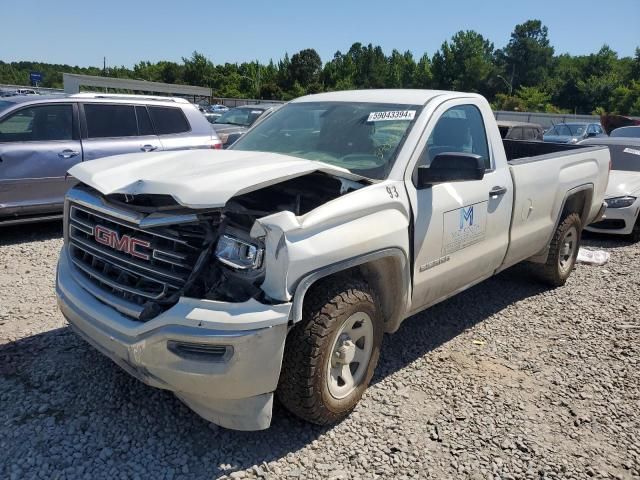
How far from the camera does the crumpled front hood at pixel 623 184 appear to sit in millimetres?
7902

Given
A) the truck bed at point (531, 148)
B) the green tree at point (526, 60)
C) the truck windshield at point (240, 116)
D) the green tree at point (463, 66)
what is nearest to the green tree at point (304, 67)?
the green tree at point (463, 66)

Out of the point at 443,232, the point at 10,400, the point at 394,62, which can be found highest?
the point at 394,62

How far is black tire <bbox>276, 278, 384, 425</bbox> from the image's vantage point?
8.97 feet

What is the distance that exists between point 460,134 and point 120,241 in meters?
2.65

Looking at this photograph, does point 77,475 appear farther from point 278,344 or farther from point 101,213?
point 101,213

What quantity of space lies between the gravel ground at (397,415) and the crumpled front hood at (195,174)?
1324 mm

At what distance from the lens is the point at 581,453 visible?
2990 millimetres

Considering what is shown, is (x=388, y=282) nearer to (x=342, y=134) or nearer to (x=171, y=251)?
(x=342, y=134)

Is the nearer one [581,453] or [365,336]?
[581,453]

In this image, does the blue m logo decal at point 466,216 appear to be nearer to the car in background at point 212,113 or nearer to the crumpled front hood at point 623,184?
the crumpled front hood at point 623,184

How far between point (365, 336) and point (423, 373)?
0.83 m

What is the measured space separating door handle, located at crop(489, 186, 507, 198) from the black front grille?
235 centimetres

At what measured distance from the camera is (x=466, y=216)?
3.77 m

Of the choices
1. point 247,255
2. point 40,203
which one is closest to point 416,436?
point 247,255
